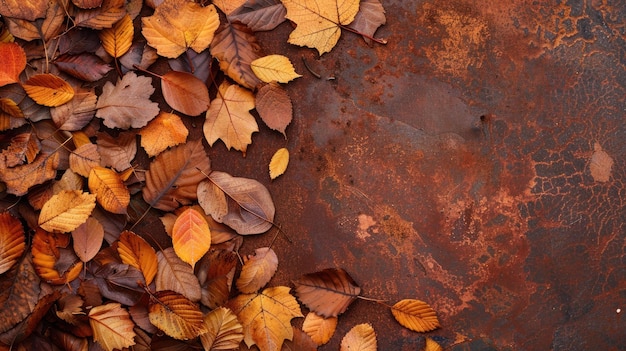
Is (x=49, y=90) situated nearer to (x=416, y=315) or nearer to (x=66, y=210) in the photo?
(x=66, y=210)

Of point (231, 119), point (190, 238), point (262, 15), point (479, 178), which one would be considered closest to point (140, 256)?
point (190, 238)

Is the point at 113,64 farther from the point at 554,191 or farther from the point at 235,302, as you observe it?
the point at 554,191

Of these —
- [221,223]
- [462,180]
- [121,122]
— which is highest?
[462,180]

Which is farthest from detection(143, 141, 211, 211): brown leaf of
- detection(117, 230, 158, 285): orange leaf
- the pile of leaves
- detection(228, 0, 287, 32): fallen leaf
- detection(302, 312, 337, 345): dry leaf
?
detection(302, 312, 337, 345): dry leaf

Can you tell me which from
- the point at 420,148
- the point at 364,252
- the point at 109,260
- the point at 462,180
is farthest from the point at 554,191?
the point at 109,260

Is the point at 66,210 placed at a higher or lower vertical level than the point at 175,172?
lower
